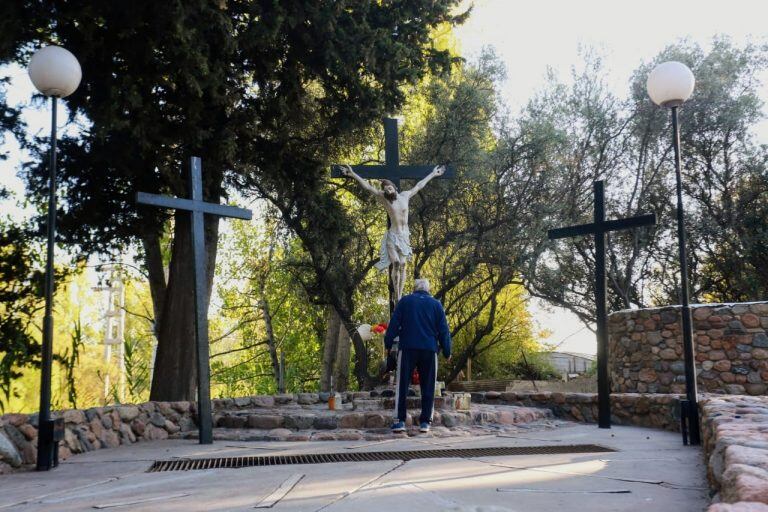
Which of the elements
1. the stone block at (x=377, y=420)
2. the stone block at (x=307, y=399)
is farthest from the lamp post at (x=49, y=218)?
the stone block at (x=307, y=399)

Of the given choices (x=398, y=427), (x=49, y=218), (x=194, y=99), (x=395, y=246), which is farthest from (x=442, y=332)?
(x=194, y=99)

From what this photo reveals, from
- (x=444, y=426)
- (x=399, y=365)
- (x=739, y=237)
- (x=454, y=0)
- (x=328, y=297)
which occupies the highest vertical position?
(x=454, y=0)

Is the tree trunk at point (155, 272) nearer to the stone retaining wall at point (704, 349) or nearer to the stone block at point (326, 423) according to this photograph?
the stone block at point (326, 423)

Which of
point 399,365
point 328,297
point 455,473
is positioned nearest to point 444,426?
point 399,365

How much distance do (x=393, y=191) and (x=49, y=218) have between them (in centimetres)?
476

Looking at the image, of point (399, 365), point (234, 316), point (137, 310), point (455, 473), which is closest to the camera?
point (455, 473)

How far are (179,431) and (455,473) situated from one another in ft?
14.7

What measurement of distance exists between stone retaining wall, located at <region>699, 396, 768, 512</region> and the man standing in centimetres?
258

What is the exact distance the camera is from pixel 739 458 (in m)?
2.82

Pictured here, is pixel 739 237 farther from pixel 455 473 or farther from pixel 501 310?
pixel 455 473

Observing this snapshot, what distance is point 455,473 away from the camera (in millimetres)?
4266

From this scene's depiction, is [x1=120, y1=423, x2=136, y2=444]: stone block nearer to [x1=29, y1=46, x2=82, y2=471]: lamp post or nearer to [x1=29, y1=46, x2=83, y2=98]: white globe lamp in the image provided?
[x1=29, y1=46, x2=82, y2=471]: lamp post

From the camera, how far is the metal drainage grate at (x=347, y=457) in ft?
17.2

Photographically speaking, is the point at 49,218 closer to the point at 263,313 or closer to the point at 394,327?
the point at 394,327
